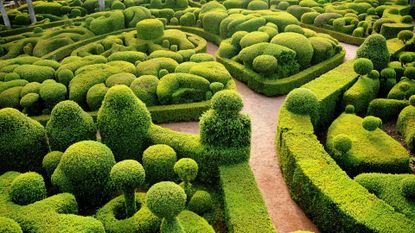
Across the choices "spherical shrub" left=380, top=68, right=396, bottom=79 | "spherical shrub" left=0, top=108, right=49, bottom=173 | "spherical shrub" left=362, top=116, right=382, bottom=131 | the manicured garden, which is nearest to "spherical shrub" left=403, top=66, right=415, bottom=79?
the manicured garden

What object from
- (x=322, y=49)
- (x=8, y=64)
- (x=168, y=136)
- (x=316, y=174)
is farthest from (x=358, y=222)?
(x=8, y=64)

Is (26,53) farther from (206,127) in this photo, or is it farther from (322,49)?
(322,49)

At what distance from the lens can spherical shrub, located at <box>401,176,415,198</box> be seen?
510 inches

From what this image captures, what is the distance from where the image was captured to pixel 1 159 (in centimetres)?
1498

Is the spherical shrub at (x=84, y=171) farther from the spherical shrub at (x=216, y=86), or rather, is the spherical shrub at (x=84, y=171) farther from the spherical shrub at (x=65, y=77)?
the spherical shrub at (x=65, y=77)

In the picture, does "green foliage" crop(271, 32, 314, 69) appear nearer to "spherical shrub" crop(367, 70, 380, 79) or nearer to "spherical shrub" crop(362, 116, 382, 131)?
"spherical shrub" crop(367, 70, 380, 79)

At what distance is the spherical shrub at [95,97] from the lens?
798 inches

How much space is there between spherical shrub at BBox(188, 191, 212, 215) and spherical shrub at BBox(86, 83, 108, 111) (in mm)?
9257

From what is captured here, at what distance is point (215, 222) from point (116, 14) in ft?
83.5

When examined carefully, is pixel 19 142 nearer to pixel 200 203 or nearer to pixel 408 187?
pixel 200 203

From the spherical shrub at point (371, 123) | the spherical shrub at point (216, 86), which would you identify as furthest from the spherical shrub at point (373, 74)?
the spherical shrub at point (216, 86)

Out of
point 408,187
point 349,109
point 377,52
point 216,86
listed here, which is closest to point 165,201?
point 408,187

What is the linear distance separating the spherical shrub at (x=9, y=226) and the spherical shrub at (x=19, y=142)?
179 inches

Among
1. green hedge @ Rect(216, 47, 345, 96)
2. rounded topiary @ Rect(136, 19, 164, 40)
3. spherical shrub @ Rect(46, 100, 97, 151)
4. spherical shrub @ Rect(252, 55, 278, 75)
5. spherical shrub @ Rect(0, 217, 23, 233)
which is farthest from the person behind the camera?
rounded topiary @ Rect(136, 19, 164, 40)
